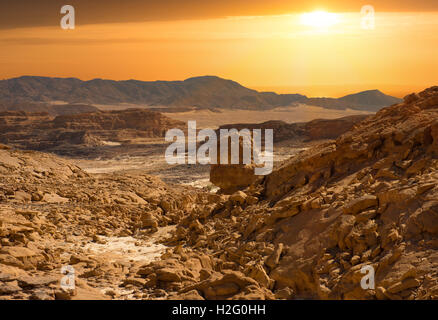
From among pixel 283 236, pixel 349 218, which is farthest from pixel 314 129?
pixel 349 218

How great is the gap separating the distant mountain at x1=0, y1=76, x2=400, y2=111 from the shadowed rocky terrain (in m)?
96.0

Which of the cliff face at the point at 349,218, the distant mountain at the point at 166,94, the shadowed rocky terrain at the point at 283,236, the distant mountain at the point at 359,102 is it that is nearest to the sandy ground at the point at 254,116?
the distant mountain at the point at 359,102

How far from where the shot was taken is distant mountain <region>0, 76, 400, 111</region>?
115375mm

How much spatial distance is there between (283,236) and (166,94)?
14172cm

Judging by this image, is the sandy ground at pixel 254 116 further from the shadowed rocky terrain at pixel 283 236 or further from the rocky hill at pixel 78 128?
the shadowed rocky terrain at pixel 283 236

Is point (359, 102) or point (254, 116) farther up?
point (359, 102)

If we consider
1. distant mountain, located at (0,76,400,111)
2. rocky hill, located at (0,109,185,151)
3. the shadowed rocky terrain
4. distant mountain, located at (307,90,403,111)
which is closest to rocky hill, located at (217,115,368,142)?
rocky hill, located at (0,109,185,151)

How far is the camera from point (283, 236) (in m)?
6.58

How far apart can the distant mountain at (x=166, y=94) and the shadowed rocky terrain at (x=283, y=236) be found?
96.0m

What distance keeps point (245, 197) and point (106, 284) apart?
378 centimetres

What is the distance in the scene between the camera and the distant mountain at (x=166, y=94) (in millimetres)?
115375

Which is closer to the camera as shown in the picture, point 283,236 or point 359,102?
point 283,236

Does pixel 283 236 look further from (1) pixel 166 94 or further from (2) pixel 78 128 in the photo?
(1) pixel 166 94
